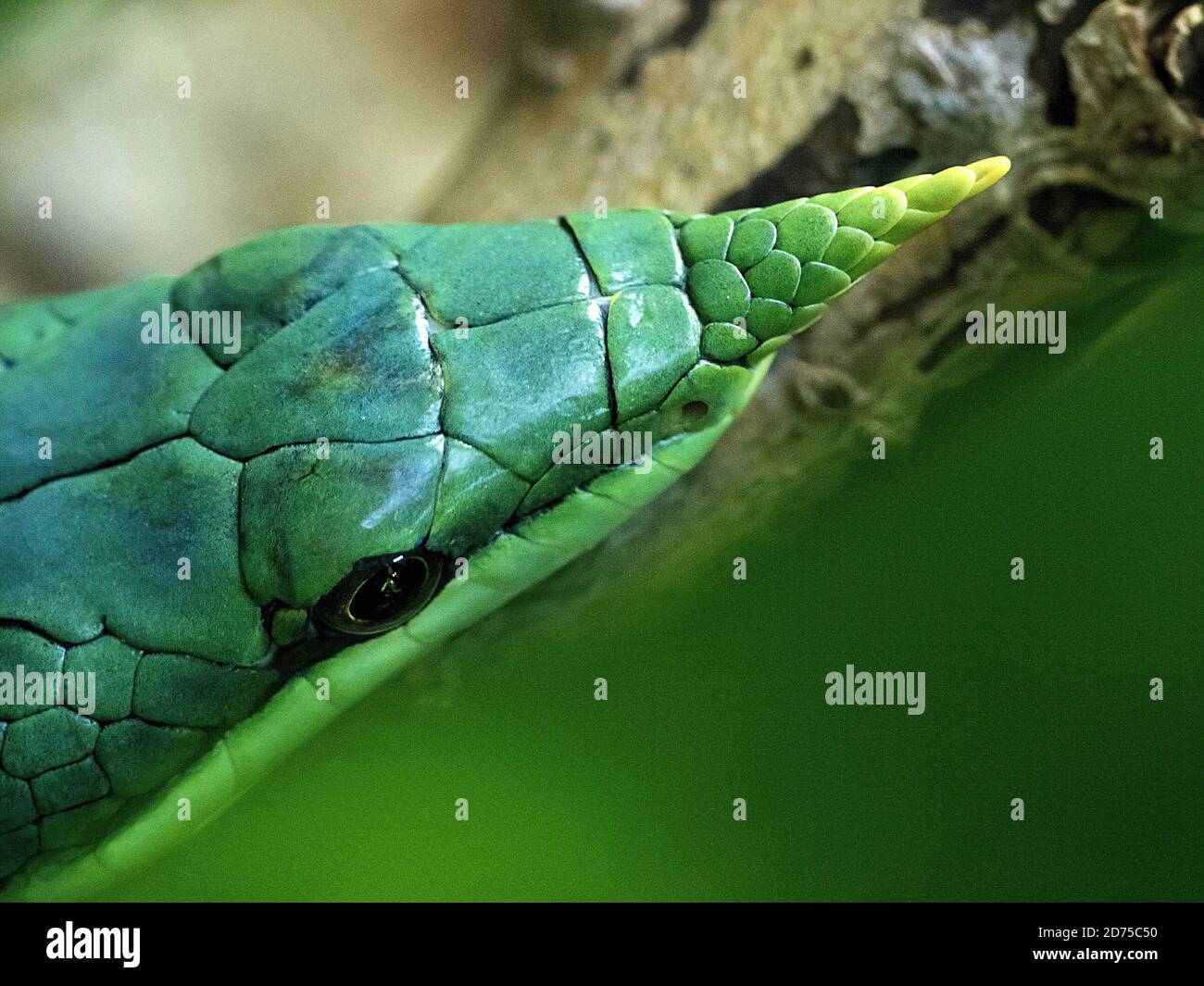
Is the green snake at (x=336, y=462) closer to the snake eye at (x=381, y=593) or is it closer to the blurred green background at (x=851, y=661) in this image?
the snake eye at (x=381, y=593)

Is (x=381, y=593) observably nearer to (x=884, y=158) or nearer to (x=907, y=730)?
(x=907, y=730)

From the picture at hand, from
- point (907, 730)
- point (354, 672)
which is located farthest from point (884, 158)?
point (354, 672)

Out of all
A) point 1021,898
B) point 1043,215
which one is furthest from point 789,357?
point 1021,898

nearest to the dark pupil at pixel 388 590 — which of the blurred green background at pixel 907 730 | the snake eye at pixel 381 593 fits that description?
the snake eye at pixel 381 593

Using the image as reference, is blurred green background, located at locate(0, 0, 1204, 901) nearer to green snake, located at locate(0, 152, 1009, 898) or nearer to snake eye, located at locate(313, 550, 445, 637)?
green snake, located at locate(0, 152, 1009, 898)

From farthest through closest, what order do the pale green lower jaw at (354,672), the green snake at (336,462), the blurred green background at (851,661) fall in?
the blurred green background at (851,661) → the pale green lower jaw at (354,672) → the green snake at (336,462)

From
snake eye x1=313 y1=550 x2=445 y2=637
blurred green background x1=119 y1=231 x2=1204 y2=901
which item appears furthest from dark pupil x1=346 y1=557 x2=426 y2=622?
blurred green background x1=119 y1=231 x2=1204 y2=901
